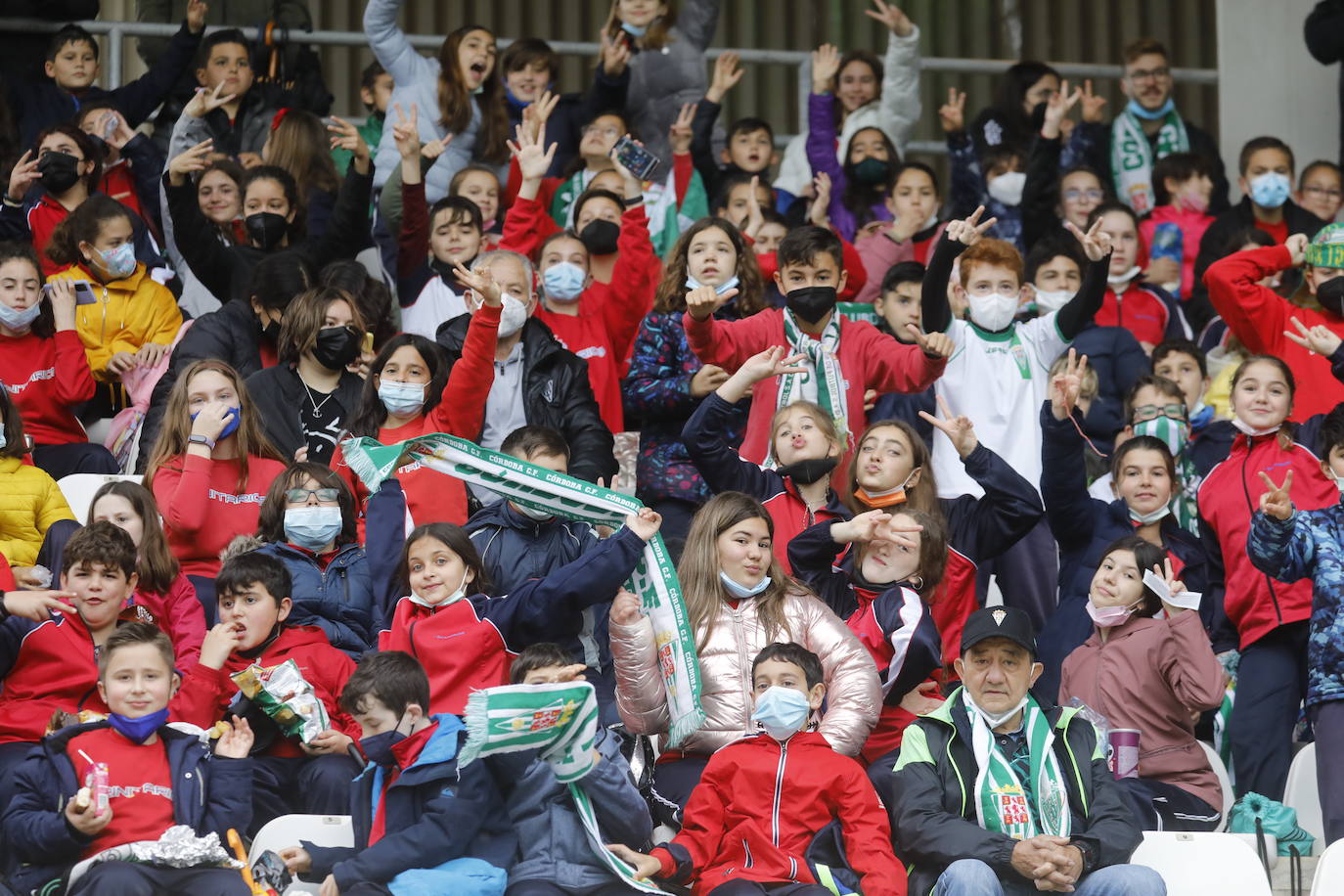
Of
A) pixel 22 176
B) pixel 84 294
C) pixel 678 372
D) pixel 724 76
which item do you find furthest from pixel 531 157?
pixel 22 176

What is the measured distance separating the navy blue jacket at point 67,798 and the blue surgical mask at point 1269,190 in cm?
703

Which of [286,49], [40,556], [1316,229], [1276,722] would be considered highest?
[286,49]

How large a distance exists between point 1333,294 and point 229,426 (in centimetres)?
490

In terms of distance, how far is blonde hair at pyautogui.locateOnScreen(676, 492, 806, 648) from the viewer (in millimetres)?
6352

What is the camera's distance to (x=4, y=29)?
1153 centimetres

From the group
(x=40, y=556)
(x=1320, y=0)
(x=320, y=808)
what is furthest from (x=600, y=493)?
(x=1320, y=0)

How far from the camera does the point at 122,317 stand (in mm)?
8805

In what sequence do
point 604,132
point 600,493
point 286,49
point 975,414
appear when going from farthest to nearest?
point 286,49 → point 604,132 → point 975,414 → point 600,493

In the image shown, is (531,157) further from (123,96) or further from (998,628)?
(998,628)

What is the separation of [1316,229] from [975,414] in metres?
3.59

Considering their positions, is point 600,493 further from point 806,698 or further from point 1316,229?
point 1316,229

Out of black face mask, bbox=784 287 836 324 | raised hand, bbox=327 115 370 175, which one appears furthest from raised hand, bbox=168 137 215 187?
black face mask, bbox=784 287 836 324

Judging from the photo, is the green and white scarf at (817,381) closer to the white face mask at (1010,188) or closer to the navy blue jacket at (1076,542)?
the navy blue jacket at (1076,542)

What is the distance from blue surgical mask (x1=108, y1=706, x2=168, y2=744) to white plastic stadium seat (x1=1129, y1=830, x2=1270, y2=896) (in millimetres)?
2899
